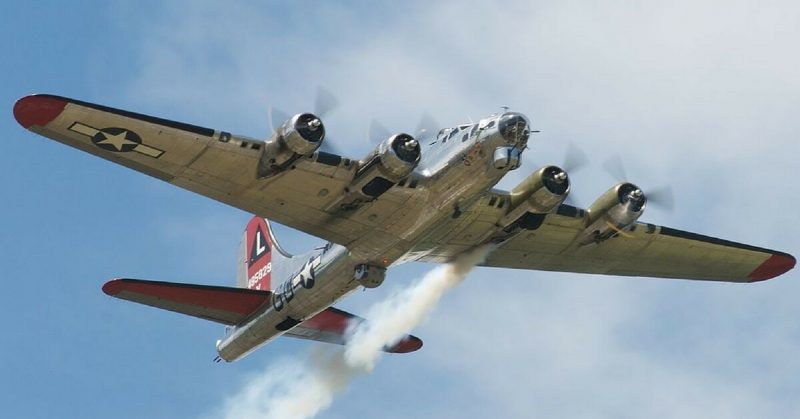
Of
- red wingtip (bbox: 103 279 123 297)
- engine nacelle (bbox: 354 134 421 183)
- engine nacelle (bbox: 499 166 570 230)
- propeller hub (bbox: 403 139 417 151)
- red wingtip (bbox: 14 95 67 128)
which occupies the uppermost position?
red wingtip (bbox: 14 95 67 128)

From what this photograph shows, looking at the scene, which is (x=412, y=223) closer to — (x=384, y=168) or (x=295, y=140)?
(x=384, y=168)

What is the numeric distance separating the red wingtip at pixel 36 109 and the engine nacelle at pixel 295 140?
5.42 meters

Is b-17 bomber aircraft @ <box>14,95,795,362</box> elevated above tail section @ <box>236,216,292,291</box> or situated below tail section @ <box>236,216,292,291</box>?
above

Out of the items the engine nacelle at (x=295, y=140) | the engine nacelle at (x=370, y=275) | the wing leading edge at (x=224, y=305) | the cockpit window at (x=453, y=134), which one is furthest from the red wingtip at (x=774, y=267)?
the engine nacelle at (x=295, y=140)

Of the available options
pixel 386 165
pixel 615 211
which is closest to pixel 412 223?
pixel 386 165

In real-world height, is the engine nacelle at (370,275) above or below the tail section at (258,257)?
above

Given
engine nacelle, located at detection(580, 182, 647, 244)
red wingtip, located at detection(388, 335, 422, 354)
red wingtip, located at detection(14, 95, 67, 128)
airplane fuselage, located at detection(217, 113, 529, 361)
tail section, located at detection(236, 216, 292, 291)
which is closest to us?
red wingtip, located at detection(14, 95, 67, 128)

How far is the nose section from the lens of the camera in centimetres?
3697

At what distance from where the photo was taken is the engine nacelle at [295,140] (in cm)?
3603

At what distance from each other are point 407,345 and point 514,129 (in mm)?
10023

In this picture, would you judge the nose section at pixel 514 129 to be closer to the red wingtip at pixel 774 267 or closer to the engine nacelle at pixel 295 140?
the engine nacelle at pixel 295 140

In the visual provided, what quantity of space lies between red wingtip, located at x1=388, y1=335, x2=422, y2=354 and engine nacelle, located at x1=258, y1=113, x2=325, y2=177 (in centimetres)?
943

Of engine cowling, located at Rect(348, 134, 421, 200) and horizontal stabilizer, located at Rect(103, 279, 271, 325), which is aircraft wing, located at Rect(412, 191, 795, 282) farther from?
horizontal stabilizer, located at Rect(103, 279, 271, 325)

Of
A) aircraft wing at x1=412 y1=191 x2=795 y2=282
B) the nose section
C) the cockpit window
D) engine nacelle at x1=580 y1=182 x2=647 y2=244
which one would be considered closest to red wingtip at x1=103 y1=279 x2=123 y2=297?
aircraft wing at x1=412 y1=191 x2=795 y2=282
